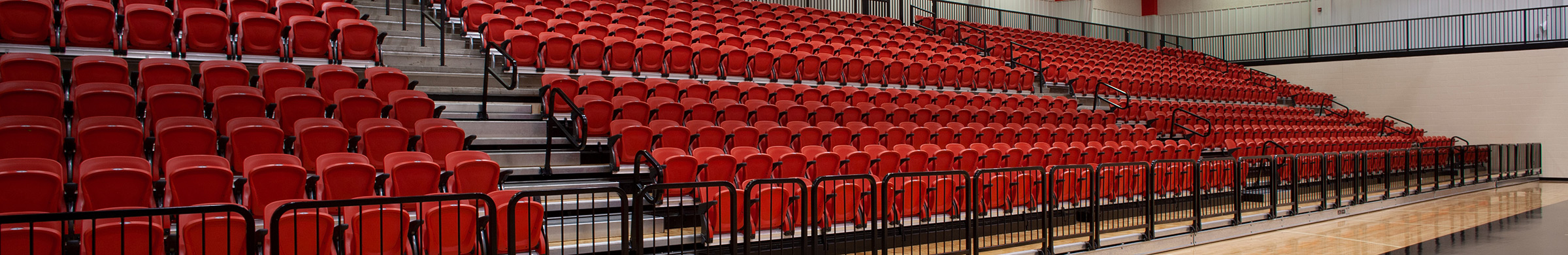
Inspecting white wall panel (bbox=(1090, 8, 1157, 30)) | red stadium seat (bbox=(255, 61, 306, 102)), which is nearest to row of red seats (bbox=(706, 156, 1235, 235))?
red stadium seat (bbox=(255, 61, 306, 102))

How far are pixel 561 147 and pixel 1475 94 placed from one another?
13485 millimetres

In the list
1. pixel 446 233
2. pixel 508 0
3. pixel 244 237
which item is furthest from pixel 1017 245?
pixel 508 0

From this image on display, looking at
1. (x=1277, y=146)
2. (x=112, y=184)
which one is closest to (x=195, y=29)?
(x=112, y=184)

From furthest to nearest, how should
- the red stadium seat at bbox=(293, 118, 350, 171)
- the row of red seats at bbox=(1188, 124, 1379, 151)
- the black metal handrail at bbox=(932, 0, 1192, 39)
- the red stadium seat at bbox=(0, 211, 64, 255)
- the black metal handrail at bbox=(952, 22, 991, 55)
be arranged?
the black metal handrail at bbox=(932, 0, 1192, 39)
the black metal handrail at bbox=(952, 22, 991, 55)
the row of red seats at bbox=(1188, 124, 1379, 151)
the red stadium seat at bbox=(293, 118, 350, 171)
the red stadium seat at bbox=(0, 211, 64, 255)

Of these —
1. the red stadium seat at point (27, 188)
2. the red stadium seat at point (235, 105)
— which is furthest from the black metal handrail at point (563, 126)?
the red stadium seat at point (27, 188)

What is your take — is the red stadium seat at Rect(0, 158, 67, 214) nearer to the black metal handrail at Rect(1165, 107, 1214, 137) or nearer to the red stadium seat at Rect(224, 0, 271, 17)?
the red stadium seat at Rect(224, 0, 271, 17)

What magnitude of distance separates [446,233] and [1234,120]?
9399 millimetres

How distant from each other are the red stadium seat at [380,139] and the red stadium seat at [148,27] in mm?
2064

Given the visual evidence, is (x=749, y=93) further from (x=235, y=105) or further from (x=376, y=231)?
(x=376, y=231)

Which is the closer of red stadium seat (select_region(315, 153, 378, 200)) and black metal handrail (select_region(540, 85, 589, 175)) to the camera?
red stadium seat (select_region(315, 153, 378, 200))

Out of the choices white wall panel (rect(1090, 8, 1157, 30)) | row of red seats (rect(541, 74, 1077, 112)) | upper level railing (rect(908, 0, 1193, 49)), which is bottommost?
row of red seats (rect(541, 74, 1077, 112))

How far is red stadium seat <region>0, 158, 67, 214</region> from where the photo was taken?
112 inches

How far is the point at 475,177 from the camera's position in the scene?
3.74 m

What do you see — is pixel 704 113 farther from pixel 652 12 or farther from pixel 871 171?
pixel 652 12
